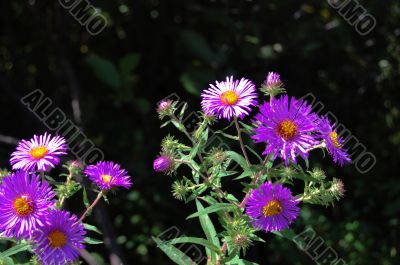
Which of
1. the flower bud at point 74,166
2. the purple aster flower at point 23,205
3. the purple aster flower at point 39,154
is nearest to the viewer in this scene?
the purple aster flower at point 23,205

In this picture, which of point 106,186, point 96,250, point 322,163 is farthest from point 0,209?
point 322,163

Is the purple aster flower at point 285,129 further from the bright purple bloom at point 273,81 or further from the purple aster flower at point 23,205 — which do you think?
the purple aster flower at point 23,205

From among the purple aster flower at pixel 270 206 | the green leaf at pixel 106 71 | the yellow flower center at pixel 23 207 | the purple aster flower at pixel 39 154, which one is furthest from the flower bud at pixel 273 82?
the green leaf at pixel 106 71

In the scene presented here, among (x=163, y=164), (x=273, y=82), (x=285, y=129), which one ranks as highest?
(x=273, y=82)

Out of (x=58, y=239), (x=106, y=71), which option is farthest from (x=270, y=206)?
(x=106, y=71)

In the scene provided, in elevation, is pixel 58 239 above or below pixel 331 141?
below

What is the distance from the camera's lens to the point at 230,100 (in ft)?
4.75

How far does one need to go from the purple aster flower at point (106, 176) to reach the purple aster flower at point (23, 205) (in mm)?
140

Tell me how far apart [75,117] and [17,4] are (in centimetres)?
98

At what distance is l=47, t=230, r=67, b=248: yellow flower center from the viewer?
1353 millimetres

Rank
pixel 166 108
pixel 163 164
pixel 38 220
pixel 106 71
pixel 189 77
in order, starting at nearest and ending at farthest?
pixel 38 220 → pixel 163 164 → pixel 166 108 → pixel 189 77 → pixel 106 71

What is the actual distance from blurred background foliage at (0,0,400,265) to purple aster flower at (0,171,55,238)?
1498 mm

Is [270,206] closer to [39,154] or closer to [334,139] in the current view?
[334,139]

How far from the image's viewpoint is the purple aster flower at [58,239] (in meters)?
1.36
